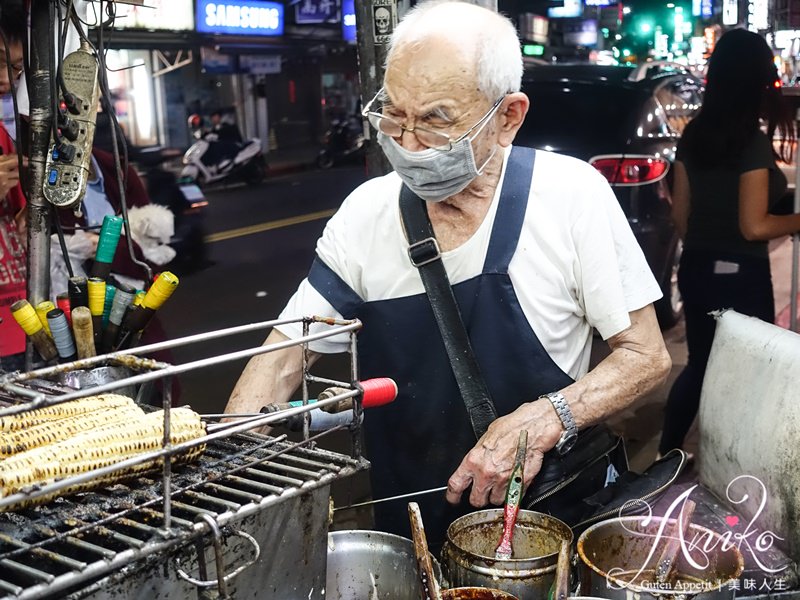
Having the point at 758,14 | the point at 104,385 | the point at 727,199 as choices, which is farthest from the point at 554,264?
the point at 758,14

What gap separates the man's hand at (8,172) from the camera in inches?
110

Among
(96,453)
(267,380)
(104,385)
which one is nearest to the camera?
(104,385)

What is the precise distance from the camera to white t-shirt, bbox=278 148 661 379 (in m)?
2.32

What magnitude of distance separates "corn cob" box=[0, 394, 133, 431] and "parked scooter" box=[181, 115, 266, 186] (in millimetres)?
17712

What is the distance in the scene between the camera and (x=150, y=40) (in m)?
21.2

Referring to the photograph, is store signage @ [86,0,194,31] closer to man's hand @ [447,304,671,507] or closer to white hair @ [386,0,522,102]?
white hair @ [386,0,522,102]

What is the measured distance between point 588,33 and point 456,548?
43929mm

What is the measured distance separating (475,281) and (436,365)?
0.78 ft

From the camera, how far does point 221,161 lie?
19.8 metres

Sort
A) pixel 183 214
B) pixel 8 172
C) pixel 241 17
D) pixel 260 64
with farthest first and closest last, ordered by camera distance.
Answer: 1. pixel 260 64
2. pixel 241 17
3. pixel 183 214
4. pixel 8 172

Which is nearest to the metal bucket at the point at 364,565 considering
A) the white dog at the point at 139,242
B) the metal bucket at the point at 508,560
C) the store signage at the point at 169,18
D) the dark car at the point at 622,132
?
the metal bucket at the point at 508,560

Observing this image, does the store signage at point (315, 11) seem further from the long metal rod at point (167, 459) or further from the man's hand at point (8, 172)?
the long metal rod at point (167, 459)

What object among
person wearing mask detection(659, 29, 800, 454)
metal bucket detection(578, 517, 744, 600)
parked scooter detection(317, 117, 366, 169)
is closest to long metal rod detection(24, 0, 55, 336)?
metal bucket detection(578, 517, 744, 600)

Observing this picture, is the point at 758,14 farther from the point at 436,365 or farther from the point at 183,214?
the point at 436,365
